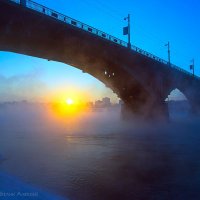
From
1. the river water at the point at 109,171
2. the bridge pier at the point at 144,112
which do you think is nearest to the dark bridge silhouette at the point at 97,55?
the bridge pier at the point at 144,112

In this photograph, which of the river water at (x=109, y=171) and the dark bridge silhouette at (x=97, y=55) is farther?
the dark bridge silhouette at (x=97, y=55)

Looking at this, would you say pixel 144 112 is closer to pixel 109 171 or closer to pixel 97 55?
pixel 97 55

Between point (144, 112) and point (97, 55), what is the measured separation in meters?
18.0

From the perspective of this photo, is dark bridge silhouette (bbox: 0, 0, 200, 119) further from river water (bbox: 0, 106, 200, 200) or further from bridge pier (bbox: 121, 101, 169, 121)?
river water (bbox: 0, 106, 200, 200)

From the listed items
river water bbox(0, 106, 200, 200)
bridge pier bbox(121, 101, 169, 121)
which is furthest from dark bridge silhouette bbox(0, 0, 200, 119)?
river water bbox(0, 106, 200, 200)

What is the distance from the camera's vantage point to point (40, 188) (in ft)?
42.4

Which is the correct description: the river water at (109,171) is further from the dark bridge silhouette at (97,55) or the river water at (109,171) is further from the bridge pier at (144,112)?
the bridge pier at (144,112)

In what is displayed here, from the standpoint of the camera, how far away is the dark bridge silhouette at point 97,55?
98.4 feet

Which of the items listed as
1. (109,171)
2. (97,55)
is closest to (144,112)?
(97,55)

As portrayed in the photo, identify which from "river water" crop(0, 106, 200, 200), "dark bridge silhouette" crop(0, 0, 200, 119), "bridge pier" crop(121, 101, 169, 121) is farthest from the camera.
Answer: "bridge pier" crop(121, 101, 169, 121)

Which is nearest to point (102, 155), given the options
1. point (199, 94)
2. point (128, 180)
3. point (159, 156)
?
point (159, 156)

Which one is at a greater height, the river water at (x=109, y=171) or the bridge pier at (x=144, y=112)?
the bridge pier at (x=144, y=112)

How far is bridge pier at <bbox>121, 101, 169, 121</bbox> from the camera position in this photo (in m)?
56.9

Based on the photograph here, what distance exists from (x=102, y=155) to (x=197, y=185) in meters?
9.51
